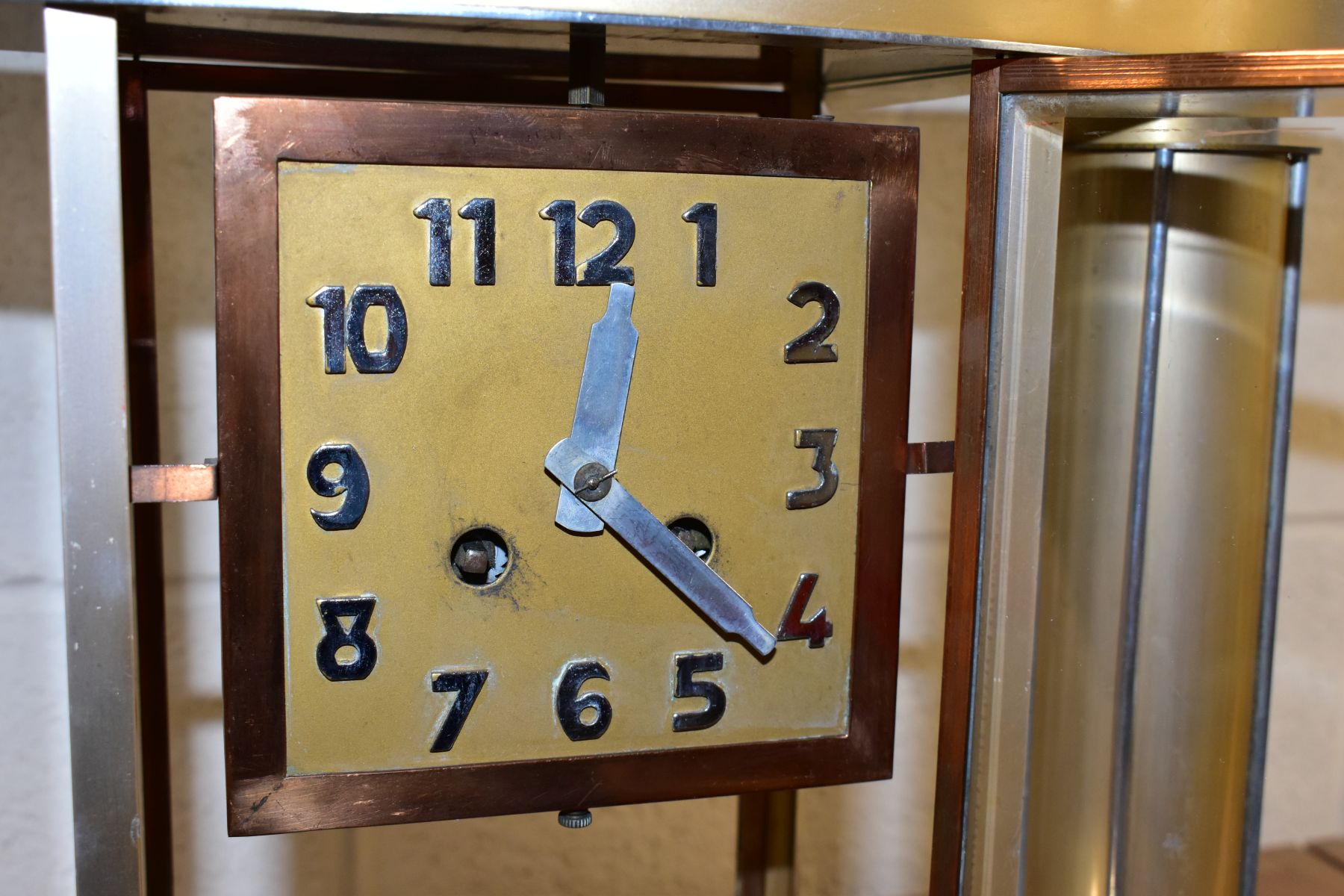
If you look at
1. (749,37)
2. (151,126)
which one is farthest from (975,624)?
(151,126)

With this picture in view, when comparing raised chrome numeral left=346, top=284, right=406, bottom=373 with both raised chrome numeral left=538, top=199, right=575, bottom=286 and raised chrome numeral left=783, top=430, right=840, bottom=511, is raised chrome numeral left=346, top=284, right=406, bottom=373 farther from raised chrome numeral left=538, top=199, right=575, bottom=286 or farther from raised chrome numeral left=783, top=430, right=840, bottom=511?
raised chrome numeral left=783, top=430, right=840, bottom=511

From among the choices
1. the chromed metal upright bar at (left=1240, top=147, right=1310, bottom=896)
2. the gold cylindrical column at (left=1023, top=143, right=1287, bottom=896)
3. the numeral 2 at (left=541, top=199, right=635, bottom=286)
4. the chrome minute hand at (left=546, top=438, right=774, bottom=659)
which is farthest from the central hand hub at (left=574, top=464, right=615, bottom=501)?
the chromed metal upright bar at (left=1240, top=147, right=1310, bottom=896)

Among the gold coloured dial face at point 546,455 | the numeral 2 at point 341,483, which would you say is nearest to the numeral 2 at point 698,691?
the gold coloured dial face at point 546,455

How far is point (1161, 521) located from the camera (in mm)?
958

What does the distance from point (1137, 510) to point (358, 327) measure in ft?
1.92

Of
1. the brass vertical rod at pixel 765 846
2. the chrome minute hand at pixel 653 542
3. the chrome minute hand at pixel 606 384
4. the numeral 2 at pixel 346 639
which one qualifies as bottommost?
the brass vertical rod at pixel 765 846

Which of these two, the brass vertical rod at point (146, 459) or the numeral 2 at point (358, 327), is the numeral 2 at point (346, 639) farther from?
the brass vertical rod at point (146, 459)

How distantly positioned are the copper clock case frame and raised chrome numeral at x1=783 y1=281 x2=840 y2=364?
0.03 meters

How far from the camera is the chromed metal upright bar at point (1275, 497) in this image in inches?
37.8

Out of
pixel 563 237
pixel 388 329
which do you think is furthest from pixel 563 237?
pixel 388 329

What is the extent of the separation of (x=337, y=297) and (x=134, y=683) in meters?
0.25

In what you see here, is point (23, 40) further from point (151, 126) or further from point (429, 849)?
point (429, 849)

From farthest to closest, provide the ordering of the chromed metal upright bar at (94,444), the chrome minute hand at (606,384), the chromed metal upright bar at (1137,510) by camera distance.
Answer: the chromed metal upright bar at (1137,510) < the chrome minute hand at (606,384) < the chromed metal upright bar at (94,444)

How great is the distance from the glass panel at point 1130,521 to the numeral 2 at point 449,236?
34 cm
